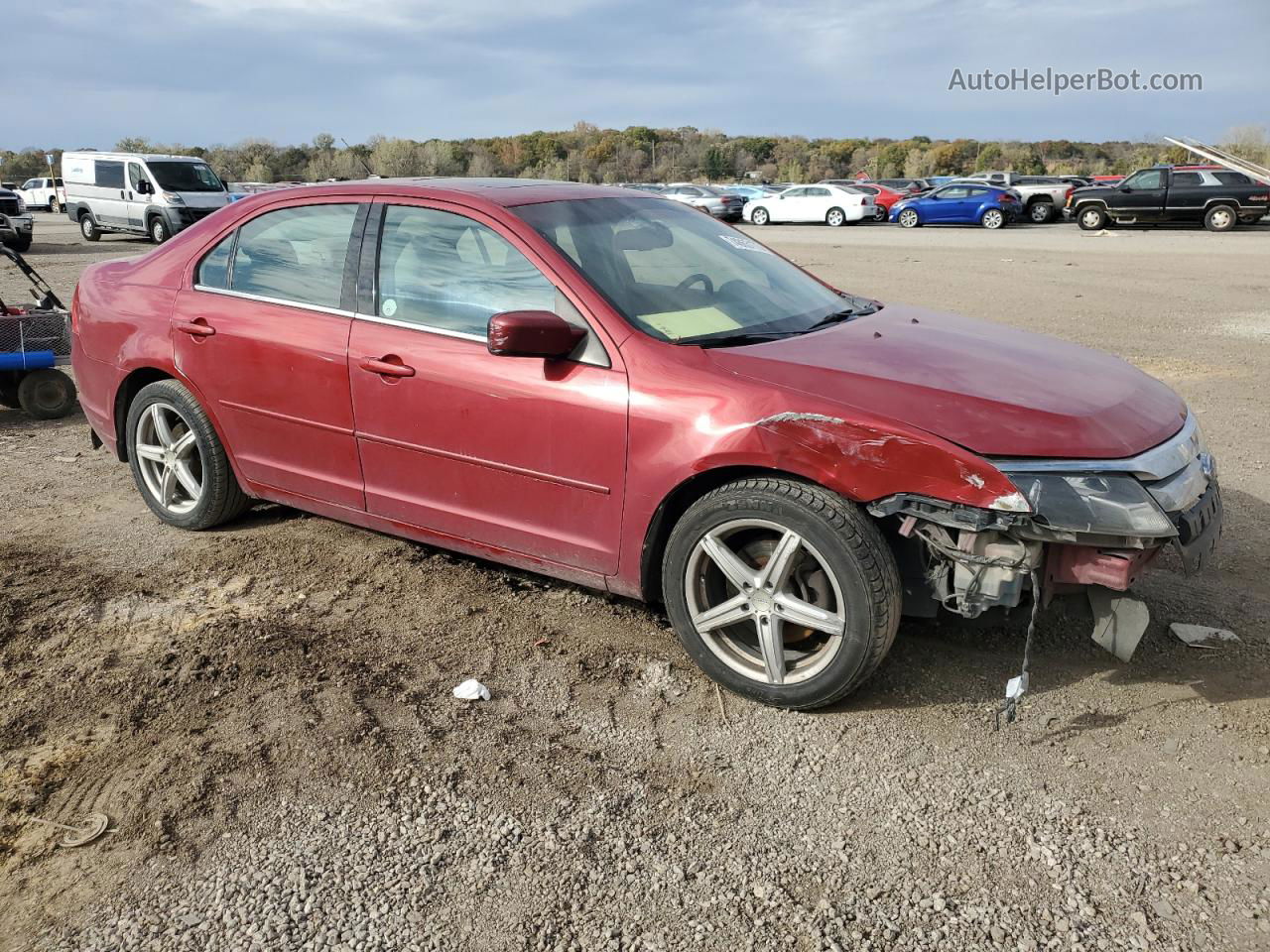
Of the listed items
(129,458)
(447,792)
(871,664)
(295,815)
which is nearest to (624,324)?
(871,664)

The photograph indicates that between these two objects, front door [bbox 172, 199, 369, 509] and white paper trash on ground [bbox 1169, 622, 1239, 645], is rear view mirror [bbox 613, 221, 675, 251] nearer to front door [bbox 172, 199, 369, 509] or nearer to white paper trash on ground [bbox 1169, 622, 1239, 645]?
front door [bbox 172, 199, 369, 509]

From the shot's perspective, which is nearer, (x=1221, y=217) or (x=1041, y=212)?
(x=1221, y=217)

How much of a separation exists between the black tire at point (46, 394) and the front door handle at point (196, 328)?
3360 millimetres

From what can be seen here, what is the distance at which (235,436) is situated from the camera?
4688mm

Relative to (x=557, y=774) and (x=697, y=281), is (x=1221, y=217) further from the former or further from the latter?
(x=557, y=774)

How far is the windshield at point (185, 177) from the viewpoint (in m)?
23.8

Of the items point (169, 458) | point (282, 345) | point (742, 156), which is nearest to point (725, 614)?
point (282, 345)

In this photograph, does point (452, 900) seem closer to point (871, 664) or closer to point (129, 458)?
point (871, 664)

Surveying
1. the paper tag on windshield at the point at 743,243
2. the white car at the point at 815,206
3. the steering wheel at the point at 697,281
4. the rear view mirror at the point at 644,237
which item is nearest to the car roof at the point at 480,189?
the rear view mirror at the point at 644,237

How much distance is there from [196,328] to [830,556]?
310 cm

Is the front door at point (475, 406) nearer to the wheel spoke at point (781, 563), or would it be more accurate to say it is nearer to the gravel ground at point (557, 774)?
the gravel ground at point (557, 774)

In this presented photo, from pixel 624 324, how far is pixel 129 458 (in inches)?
119

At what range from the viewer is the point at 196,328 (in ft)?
15.3

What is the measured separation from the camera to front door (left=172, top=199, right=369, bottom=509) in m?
4.27
